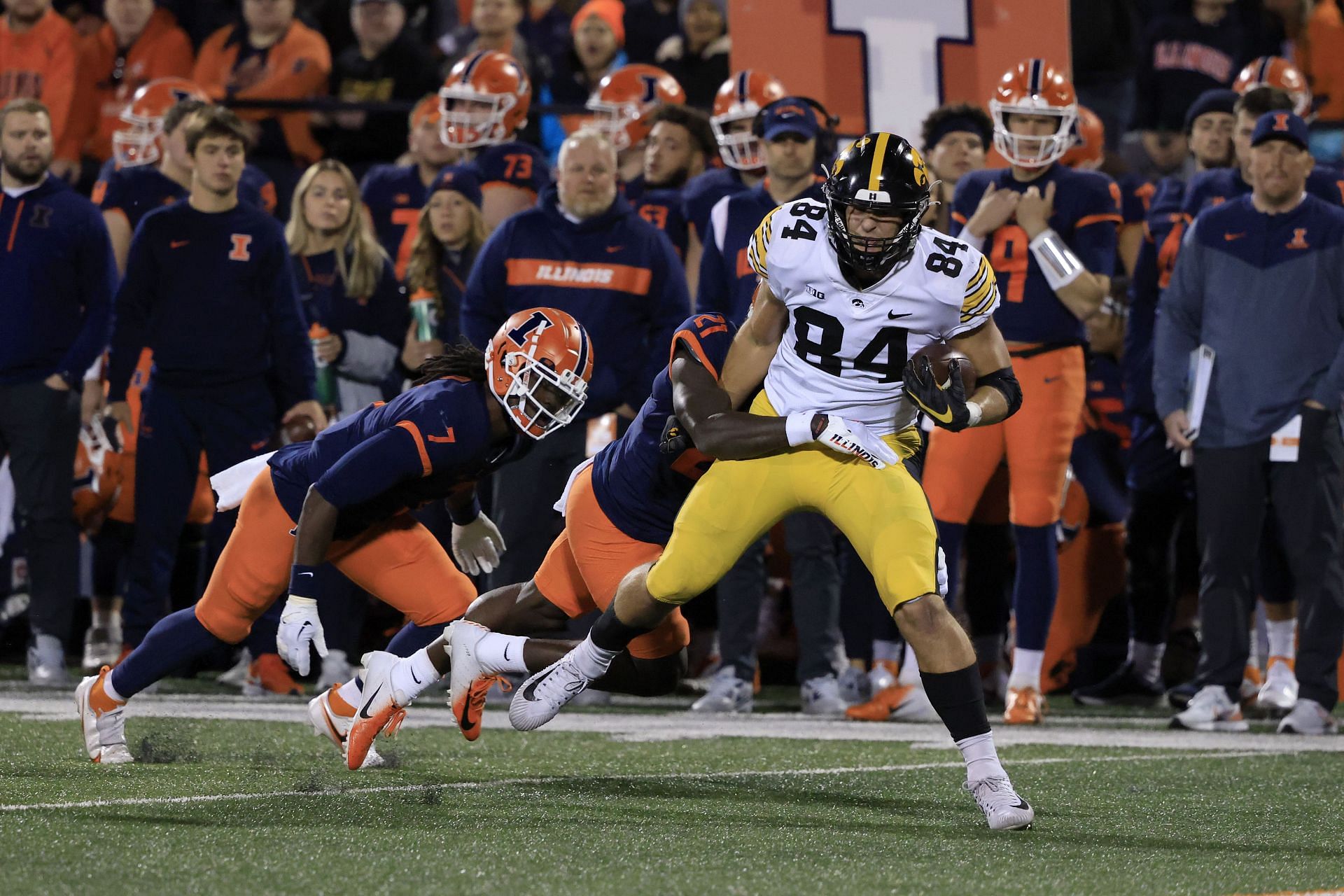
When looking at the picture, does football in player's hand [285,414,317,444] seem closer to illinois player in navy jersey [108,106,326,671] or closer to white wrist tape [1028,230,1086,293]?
illinois player in navy jersey [108,106,326,671]

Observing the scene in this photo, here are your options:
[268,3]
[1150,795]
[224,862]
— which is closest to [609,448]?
[1150,795]

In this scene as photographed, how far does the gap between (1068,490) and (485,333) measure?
2370 millimetres

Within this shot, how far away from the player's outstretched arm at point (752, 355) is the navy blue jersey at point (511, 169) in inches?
132

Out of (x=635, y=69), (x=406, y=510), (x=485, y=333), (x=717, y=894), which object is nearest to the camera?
(x=717, y=894)

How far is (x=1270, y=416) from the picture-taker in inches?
271

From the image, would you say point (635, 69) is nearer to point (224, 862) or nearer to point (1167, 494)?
point (1167, 494)

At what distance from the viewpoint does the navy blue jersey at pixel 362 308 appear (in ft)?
26.7

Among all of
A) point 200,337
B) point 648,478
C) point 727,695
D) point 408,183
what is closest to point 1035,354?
point 727,695

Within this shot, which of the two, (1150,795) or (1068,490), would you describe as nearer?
(1150,795)

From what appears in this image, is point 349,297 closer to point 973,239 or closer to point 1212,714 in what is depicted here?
point 973,239

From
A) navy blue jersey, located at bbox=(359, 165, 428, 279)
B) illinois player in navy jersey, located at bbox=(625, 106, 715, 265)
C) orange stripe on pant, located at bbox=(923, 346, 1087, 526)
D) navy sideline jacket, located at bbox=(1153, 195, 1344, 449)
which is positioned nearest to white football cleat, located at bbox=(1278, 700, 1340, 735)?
navy sideline jacket, located at bbox=(1153, 195, 1344, 449)

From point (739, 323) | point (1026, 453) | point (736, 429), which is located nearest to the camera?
point (736, 429)

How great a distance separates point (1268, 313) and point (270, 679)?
12.6 feet

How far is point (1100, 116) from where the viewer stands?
1060 centimetres
